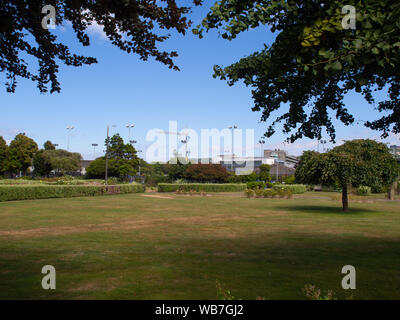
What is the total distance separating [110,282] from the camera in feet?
20.8

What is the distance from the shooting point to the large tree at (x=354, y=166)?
18703 millimetres

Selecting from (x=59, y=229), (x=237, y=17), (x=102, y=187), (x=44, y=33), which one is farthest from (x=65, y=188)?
(x=237, y=17)

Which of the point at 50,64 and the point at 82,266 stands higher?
the point at 50,64

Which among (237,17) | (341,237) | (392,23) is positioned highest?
(237,17)

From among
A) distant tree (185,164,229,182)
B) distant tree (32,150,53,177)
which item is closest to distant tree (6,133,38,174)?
distant tree (32,150,53,177)

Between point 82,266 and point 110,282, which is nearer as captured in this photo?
point 110,282

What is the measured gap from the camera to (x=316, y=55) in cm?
474

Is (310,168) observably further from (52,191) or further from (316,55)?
(52,191)

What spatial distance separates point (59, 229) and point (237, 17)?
1095 cm

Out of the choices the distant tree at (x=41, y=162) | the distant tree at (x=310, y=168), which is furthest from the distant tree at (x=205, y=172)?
the distant tree at (x=41, y=162)

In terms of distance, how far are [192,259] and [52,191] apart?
86.3 feet

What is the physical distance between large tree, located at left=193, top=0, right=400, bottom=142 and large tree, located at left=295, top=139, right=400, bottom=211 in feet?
37.2

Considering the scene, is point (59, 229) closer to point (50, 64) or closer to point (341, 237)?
point (50, 64)

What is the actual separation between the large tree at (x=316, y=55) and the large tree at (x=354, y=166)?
1132 cm
